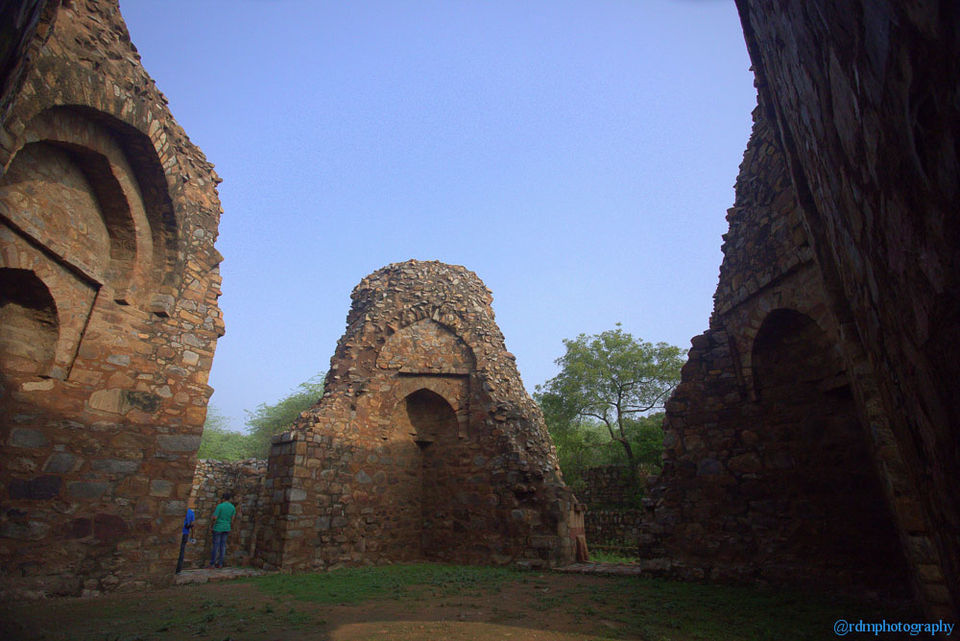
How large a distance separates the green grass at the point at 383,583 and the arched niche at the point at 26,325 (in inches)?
159

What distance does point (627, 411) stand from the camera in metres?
22.8

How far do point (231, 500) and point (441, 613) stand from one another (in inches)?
390

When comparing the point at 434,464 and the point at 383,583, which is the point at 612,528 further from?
the point at 383,583

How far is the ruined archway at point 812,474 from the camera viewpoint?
5824mm

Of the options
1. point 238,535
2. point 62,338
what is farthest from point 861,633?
point 238,535

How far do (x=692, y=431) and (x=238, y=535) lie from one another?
12077 mm

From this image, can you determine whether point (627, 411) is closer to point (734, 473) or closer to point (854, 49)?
point (734, 473)

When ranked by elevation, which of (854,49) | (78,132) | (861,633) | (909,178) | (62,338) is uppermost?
(78,132)

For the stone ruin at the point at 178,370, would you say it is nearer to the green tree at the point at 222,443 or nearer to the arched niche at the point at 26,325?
the arched niche at the point at 26,325

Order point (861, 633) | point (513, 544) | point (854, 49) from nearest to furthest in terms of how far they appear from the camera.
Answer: point (854, 49), point (861, 633), point (513, 544)

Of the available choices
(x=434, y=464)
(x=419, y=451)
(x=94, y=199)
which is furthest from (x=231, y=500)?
(x=94, y=199)

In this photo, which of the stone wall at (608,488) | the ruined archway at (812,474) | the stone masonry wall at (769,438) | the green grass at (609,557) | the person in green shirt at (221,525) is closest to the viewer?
the ruined archway at (812,474)

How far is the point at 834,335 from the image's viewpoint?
5.78 meters

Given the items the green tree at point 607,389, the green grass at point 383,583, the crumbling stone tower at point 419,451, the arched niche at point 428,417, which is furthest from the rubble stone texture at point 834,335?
the green tree at point 607,389
